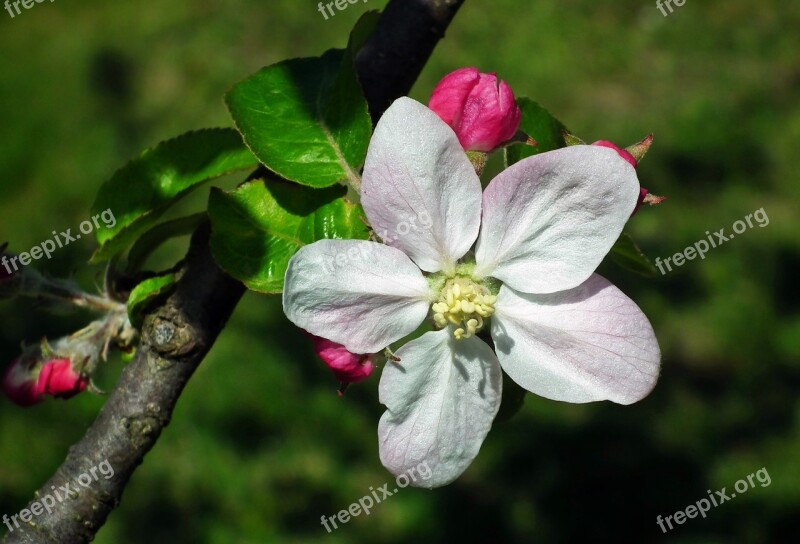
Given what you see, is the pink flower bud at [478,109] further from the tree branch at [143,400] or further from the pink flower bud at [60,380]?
the pink flower bud at [60,380]

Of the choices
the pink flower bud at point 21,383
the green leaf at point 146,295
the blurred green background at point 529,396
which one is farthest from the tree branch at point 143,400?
the blurred green background at point 529,396

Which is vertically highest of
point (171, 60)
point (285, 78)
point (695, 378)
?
point (285, 78)

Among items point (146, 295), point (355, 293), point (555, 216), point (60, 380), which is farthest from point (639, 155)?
point (60, 380)

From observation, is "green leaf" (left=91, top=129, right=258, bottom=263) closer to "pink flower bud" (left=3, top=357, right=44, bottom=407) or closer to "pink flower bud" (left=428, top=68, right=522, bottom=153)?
"pink flower bud" (left=3, top=357, right=44, bottom=407)

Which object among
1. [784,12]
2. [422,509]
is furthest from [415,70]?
[784,12]

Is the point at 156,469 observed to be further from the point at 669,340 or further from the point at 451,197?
the point at 451,197

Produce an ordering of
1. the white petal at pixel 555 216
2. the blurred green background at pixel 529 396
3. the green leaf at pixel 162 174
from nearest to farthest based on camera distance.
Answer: the white petal at pixel 555 216 → the green leaf at pixel 162 174 → the blurred green background at pixel 529 396
